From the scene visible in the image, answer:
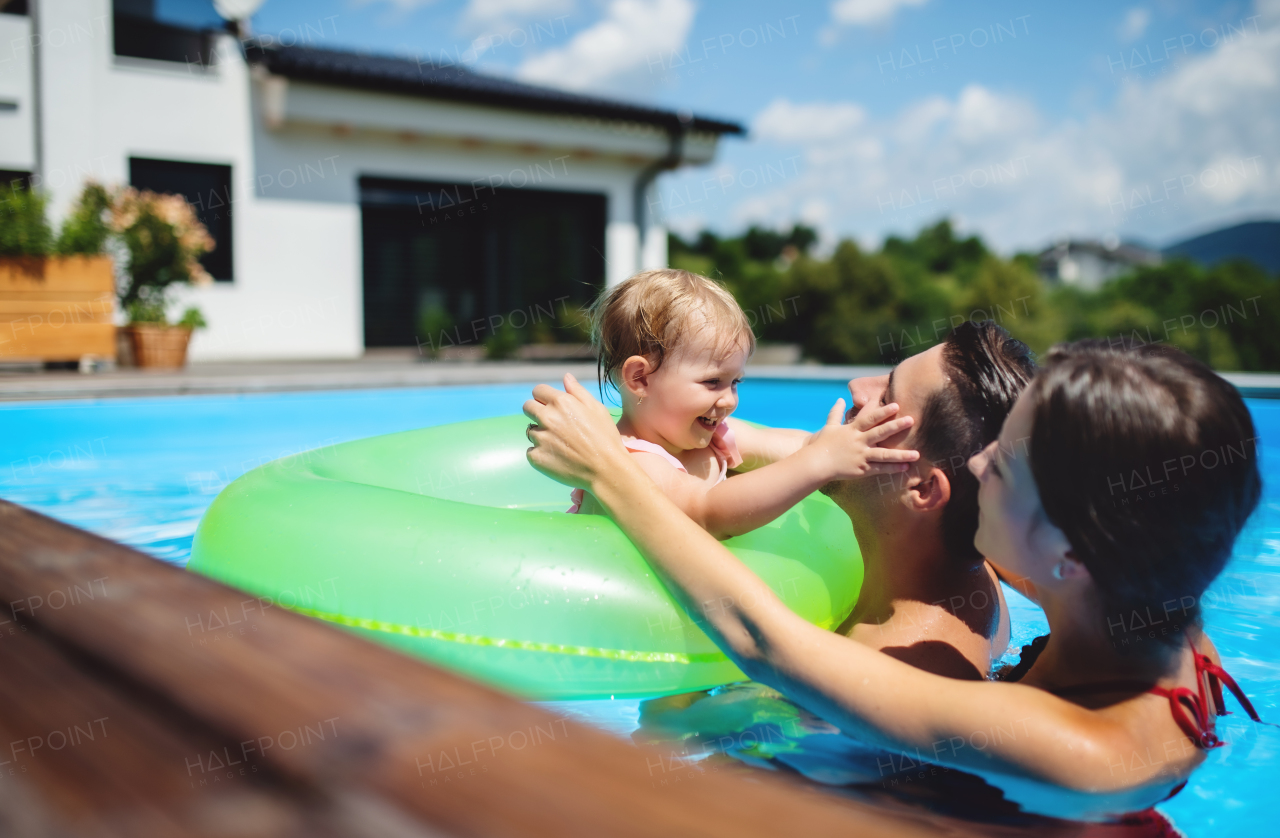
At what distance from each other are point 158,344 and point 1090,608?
9363mm

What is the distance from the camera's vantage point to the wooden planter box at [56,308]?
8.33 meters

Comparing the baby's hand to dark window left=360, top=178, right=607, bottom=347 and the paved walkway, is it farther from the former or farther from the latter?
dark window left=360, top=178, right=607, bottom=347

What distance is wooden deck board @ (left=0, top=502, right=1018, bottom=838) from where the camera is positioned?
521 mm

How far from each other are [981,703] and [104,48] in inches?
488

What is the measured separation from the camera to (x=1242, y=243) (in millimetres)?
47469

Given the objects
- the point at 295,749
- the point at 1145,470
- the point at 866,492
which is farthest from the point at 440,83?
the point at 295,749

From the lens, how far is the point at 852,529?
2.38m

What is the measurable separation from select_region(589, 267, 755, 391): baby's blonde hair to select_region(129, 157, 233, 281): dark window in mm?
10200

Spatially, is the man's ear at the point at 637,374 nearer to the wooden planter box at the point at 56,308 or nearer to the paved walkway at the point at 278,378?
the paved walkway at the point at 278,378

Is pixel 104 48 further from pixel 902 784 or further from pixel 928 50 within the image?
pixel 902 784

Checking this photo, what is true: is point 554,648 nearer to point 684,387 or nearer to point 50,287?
point 684,387

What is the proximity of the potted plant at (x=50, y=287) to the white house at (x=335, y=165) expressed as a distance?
3.92 ft

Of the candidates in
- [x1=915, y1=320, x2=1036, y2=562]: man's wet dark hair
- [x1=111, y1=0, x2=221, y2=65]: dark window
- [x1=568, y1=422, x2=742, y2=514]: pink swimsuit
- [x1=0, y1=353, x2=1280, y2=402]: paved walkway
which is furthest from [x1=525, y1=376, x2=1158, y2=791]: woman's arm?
[x1=111, y1=0, x2=221, y2=65]: dark window

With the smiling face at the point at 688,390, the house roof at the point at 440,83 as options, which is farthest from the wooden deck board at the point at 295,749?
the house roof at the point at 440,83
